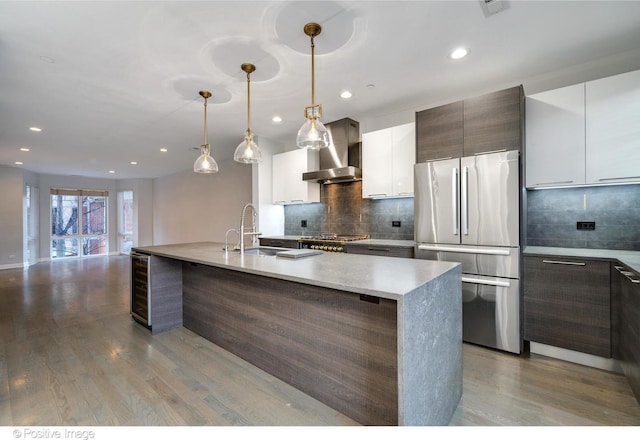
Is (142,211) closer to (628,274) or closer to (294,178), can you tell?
(294,178)

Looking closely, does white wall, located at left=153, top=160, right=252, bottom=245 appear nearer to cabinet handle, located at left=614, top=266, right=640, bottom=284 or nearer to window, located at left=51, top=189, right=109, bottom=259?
window, located at left=51, top=189, right=109, bottom=259

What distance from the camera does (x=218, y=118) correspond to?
4.07 meters

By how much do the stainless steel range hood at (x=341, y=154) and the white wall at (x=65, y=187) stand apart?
9.09m

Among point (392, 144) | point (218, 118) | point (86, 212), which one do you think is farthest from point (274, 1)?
point (86, 212)

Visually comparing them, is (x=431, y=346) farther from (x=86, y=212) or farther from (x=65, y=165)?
(x=86, y=212)

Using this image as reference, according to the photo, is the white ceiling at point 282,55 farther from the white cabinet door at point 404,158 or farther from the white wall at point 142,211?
the white wall at point 142,211

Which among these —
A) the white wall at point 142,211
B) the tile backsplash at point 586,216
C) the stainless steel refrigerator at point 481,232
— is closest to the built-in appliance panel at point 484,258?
the stainless steel refrigerator at point 481,232

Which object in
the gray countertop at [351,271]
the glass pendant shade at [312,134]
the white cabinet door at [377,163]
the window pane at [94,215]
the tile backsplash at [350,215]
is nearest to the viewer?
the gray countertop at [351,271]

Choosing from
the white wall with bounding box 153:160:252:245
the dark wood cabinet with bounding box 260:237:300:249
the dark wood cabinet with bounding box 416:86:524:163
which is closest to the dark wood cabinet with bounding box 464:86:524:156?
the dark wood cabinet with bounding box 416:86:524:163

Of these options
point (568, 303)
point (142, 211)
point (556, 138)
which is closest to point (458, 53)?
point (556, 138)

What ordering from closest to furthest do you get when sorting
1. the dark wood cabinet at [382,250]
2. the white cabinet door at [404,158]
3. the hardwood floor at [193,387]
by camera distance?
the hardwood floor at [193,387] → the dark wood cabinet at [382,250] → the white cabinet door at [404,158]

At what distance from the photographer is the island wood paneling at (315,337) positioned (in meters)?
1.64

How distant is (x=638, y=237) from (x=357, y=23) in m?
2.89

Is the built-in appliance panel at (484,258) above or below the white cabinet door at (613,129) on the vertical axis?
below
